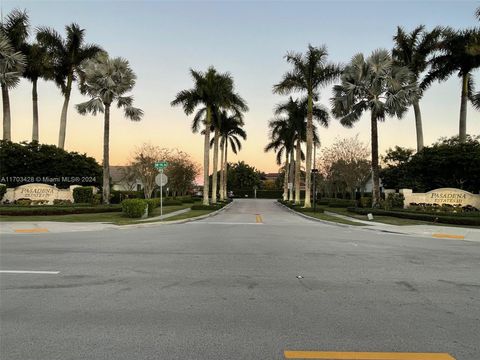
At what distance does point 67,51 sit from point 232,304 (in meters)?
42.4

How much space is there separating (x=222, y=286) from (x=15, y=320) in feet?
10.5

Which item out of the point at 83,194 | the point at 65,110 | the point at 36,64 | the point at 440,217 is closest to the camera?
the point at 440,217

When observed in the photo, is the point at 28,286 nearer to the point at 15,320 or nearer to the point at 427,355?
the point at 15,320

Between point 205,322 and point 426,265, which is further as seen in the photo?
point 426,265

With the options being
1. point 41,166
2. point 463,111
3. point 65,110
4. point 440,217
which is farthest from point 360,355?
point 65,110

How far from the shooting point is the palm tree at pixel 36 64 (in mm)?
40537

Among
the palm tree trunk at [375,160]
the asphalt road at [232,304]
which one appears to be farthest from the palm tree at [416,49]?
the asphalt road at [232,304]

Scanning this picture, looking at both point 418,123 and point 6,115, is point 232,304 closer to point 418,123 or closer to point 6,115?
point 418,123

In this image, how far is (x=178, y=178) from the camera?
64875mm

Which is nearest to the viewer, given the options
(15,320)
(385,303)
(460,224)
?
(15,320)

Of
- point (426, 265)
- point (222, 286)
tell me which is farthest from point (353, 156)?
point (222, 286)

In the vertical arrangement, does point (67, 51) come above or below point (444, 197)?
above

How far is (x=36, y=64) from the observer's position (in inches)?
1592

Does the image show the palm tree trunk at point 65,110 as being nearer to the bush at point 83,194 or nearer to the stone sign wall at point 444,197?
the bush at point 83,194
